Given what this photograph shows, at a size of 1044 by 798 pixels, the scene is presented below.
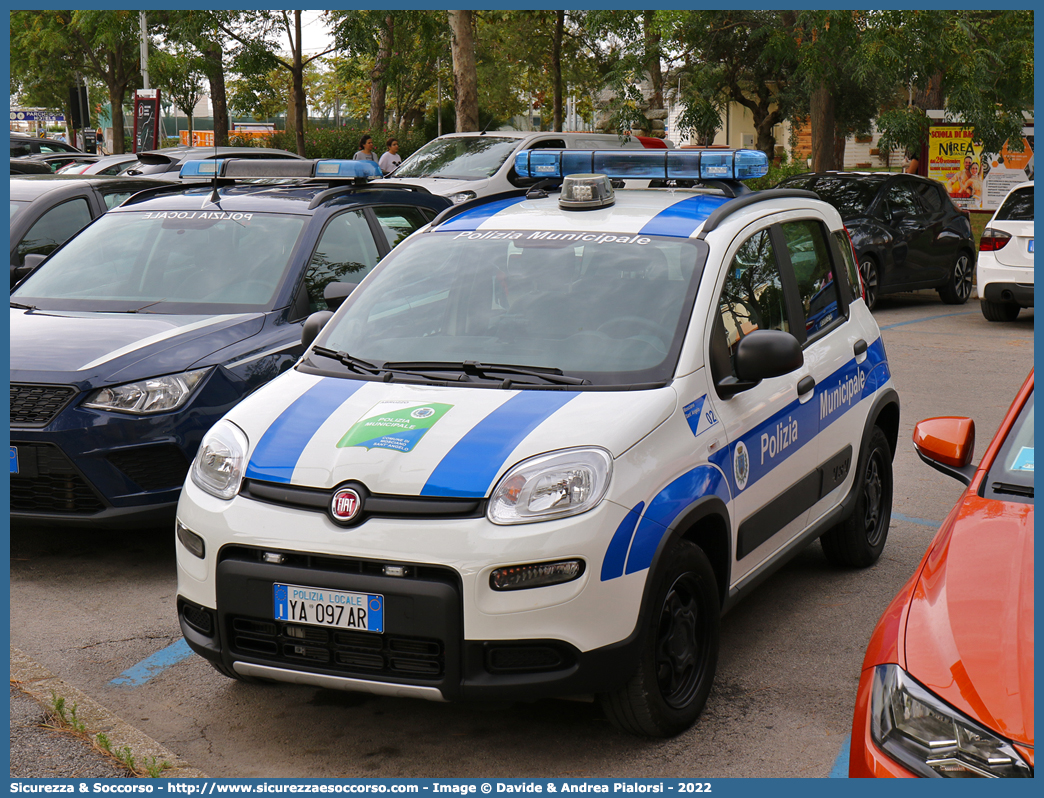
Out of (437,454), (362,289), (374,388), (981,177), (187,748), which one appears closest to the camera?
(437,454)

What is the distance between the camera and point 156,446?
542 centimetres

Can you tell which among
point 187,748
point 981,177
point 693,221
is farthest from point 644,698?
point 981,177

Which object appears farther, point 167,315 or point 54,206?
point 54,206

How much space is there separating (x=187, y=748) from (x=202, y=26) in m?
20.1

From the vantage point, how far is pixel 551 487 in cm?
354

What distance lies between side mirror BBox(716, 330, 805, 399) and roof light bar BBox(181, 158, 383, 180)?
3996 millimetres

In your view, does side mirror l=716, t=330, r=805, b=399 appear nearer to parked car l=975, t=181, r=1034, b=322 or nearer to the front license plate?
the front license plate

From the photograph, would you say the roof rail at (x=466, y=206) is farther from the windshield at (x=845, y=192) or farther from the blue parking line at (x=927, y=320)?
the windshield at (x=845, y=192)

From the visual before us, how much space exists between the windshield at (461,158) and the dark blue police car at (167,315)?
689 cm

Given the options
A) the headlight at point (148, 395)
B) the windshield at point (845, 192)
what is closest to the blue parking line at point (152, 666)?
the headlight at point (148, 395)

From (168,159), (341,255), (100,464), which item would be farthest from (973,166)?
(100,464)

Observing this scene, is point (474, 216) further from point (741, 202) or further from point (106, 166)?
point (106, 166)

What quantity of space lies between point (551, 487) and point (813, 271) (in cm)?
233

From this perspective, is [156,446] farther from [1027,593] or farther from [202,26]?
[202,26]
